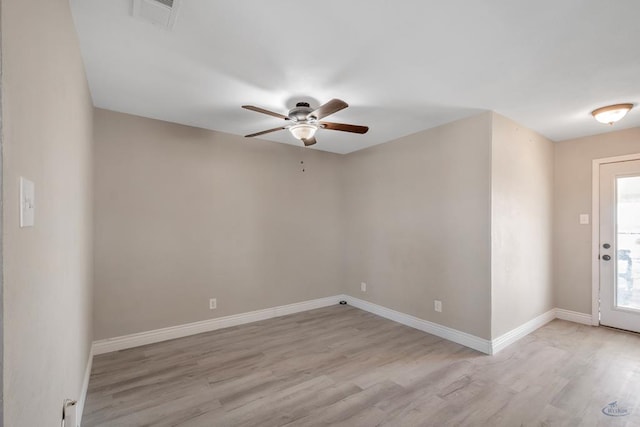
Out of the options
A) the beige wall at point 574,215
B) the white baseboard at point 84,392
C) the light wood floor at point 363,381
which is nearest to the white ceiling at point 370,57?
the beige wall at point 574,215

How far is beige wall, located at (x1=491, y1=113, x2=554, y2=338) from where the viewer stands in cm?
314

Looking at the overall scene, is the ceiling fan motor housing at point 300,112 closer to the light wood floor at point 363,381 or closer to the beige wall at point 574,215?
the light wood floor at point 363,381

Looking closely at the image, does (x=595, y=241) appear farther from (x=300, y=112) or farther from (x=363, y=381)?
(x=300, y=112)

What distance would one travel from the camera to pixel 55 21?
4.20ft

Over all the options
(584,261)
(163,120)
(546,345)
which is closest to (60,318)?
(163,120)

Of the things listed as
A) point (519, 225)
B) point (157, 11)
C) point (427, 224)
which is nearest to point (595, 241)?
point (519, 225)

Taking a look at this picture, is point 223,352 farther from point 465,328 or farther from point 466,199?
point 466,199

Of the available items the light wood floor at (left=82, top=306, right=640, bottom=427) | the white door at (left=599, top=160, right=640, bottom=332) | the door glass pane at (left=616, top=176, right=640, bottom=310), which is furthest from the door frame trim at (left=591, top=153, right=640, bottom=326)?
the light wood floor at (left=82, top=306, right=640, bottom=427)

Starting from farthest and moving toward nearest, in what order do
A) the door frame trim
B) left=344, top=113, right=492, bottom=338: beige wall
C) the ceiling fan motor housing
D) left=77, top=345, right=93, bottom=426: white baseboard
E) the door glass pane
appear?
the door frame trim < the door glass pane < left=344, top=113, right=492, bottom=338: beige wall < the ceiling fan motor housing < left=77, top=345, right=93, bottom=426: white baseboard

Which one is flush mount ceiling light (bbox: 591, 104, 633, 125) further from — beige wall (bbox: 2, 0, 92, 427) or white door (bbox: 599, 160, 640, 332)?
beige wall (bbox: 2, 0, 92, 427)

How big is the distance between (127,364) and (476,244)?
368 cm

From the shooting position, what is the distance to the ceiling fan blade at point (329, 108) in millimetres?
2225

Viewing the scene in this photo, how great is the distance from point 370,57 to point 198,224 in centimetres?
270

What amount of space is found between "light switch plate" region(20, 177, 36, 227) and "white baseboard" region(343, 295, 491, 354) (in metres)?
3.64
